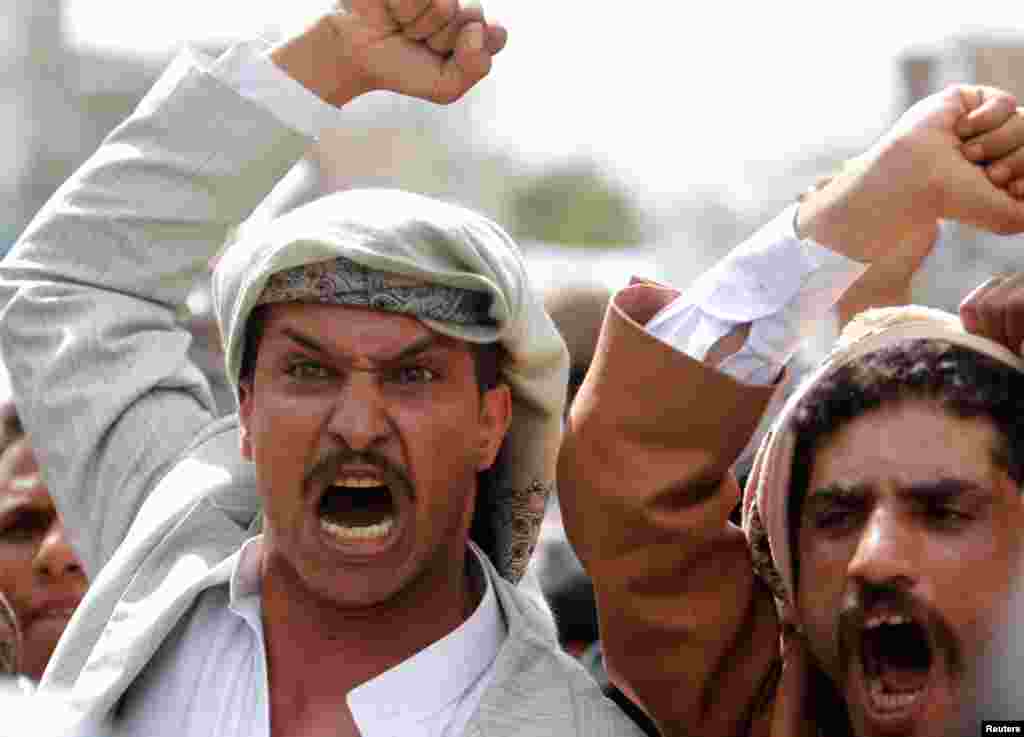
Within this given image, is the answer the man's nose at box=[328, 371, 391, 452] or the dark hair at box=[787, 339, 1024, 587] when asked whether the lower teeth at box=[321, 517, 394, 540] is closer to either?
the man's nose at box=[328, 371, 391, 452]

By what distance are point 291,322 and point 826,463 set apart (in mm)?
941

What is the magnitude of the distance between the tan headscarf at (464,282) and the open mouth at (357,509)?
295mm

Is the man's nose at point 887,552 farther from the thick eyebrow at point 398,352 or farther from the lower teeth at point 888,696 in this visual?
the thick eyebrow at point 398,352

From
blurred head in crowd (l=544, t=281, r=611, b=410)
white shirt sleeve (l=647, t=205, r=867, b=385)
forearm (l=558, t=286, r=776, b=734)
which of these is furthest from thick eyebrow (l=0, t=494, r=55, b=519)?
white shirt sleeve (l=647, t=205, r=867, b=385)

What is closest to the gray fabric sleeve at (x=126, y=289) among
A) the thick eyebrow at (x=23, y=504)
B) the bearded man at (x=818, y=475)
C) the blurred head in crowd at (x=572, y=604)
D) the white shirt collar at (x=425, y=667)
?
the white shirt collar at (x=425, y=667)

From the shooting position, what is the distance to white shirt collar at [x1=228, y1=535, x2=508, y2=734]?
3869 mm

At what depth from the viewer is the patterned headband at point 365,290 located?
3896mm

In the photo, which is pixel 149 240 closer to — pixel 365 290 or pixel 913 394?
pixel 365 290

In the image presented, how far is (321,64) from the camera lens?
14.6ft

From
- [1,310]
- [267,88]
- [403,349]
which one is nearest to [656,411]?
[403,349]

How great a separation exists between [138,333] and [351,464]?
0.81 meters

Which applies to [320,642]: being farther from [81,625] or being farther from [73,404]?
[73,404]

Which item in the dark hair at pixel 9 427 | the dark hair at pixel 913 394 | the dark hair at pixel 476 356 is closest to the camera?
the dark hair at pixel 913 394

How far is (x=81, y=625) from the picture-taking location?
4195mm
